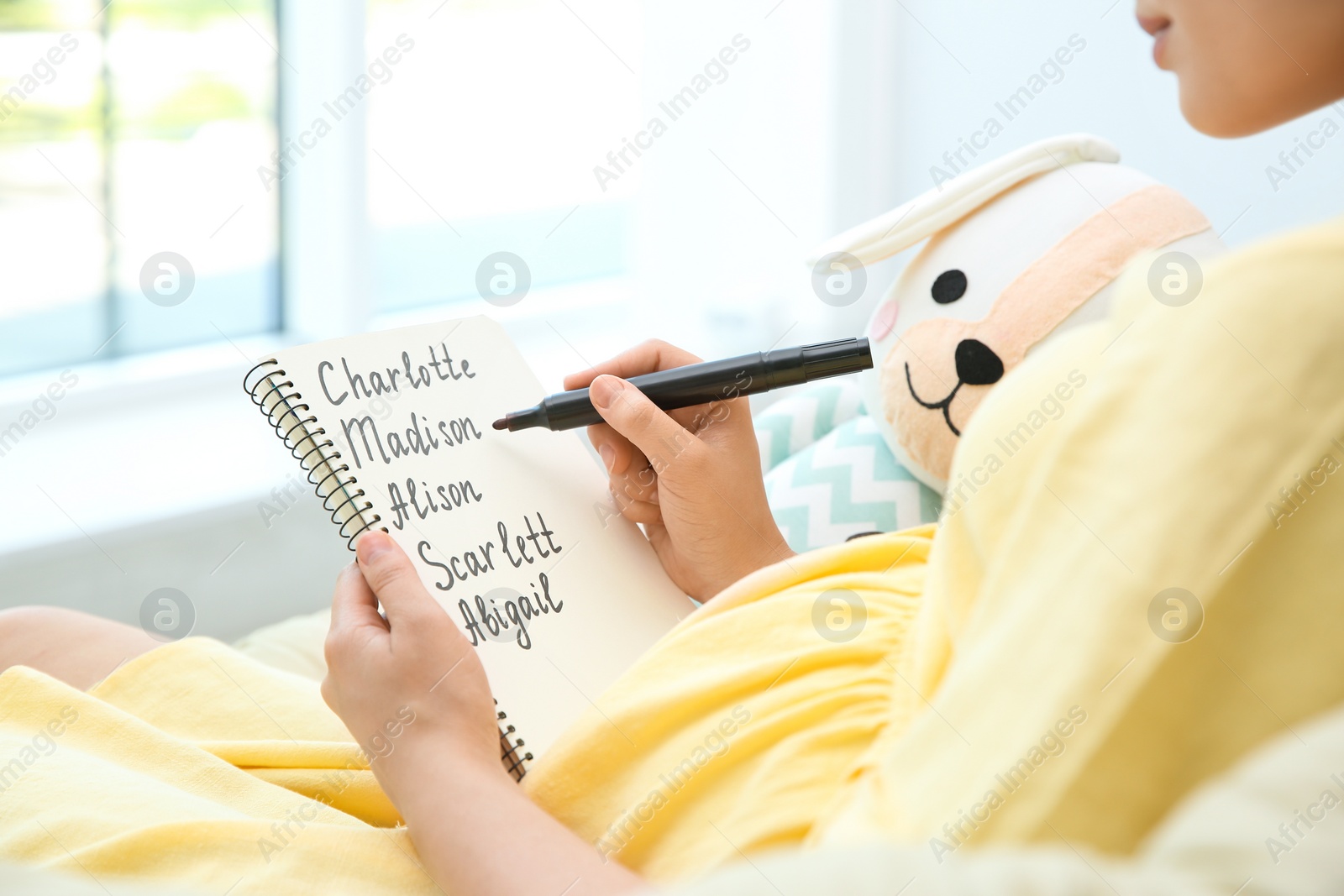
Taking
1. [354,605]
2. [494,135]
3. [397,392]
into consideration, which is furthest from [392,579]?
[494,135]

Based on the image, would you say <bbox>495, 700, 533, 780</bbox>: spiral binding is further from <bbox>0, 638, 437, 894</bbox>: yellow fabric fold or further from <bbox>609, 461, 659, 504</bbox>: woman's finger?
<bbox>609, 461, 659, 504</bbox>: woman's finger

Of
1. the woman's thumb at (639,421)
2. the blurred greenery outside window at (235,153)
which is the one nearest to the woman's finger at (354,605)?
the woman's thumb at (639,421)

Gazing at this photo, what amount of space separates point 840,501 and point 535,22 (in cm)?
107

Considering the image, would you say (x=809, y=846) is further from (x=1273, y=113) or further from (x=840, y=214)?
(x=840, y=214)

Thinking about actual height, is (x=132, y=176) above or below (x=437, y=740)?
above

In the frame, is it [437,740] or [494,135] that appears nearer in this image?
[437,740]

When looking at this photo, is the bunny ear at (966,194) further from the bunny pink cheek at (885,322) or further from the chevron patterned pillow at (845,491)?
the chevron patterned pillow at (845,491)

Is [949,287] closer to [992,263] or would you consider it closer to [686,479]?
[992,263]

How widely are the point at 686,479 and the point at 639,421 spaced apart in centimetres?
5

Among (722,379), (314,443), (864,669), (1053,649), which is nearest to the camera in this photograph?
(1053,649)

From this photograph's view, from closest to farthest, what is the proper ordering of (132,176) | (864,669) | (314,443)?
(864,669), (314,443), (132,176)

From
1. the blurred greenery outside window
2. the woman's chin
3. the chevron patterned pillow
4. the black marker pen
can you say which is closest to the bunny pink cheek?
the chevron patterned pillow

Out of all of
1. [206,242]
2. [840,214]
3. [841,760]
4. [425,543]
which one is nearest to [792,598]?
[841,760]

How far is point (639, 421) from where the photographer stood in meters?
0.73
